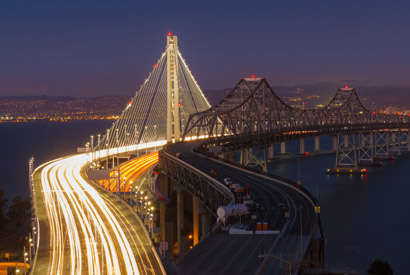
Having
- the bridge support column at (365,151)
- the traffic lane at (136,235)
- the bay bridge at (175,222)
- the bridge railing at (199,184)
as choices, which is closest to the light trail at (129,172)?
the bay bridge at (175,222)

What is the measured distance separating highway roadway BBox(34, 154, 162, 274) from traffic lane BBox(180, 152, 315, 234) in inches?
311

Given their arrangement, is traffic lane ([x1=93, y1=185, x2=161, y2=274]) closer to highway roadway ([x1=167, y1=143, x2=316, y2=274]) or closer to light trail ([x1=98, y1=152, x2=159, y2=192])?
highway roadway ([x1=167, y1=143, x2=316, y2=274])

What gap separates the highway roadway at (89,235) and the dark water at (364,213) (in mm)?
13719

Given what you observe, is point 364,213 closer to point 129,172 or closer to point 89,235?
point 129,172

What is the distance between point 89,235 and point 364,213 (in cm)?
3686

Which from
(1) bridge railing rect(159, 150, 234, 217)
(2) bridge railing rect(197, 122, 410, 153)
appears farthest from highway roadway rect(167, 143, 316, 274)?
(2) bridge railing rect(197, 122, 410, 153)

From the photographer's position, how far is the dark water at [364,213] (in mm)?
45594

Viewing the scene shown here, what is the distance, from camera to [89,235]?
36.5 meters

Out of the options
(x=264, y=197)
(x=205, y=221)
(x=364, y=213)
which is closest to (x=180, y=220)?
(x=205, y=221)

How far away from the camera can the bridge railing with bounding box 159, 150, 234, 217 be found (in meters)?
44.1

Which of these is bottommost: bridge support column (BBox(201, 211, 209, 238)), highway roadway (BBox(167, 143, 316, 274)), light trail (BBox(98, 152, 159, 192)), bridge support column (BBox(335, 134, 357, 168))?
bridge support column (BBox(335, 134, 357, 168))

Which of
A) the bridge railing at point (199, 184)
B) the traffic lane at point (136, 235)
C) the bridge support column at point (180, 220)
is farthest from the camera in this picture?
the bridge support column at point (180, 220)

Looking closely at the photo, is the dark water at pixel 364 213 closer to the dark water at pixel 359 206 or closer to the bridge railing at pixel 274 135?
the dark water at pixel 359 206

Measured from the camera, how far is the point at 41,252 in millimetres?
33031
